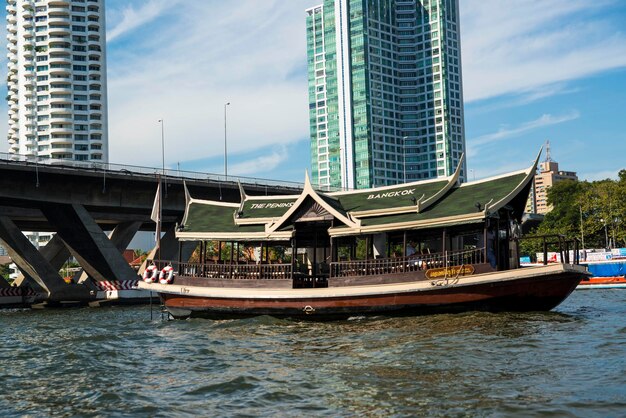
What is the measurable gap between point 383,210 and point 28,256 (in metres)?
28.8

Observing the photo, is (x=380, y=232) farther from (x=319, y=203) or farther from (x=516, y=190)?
(x=516, y=190)

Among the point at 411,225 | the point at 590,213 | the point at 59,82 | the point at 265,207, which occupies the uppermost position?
the point at 59,82

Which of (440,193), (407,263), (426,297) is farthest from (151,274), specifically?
(440,193)

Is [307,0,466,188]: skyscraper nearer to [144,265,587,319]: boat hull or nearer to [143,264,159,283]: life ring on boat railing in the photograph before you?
[143,264,159,283]: life ring on boat railing

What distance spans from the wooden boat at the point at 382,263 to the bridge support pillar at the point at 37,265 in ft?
62.3

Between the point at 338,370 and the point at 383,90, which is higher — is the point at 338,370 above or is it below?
below

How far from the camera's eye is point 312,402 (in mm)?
11773

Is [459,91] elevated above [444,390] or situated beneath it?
elevated above

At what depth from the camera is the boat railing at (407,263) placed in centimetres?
2439

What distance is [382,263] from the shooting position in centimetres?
2562

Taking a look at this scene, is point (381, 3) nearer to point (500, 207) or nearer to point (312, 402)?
point (500, 207)

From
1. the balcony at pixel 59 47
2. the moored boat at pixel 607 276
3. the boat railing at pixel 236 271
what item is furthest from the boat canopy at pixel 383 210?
the balcony at pixel 59 47

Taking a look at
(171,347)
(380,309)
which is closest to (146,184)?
(380,309)

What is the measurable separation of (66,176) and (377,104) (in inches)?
4666
